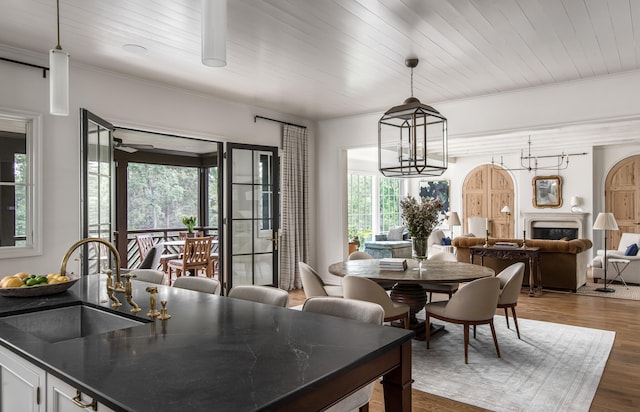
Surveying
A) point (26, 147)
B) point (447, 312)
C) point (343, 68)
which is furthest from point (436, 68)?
point (26, 147)

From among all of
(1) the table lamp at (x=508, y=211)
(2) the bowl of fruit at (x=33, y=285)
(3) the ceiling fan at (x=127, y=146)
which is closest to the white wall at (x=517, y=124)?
(1) the table lamp at (x=508, y=211)

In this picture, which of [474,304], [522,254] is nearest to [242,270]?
[474,304]

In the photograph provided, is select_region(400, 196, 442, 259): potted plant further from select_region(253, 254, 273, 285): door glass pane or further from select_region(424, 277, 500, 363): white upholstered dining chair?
select_region(253, 254, 273, 285): door glass pane

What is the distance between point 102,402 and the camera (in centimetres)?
108

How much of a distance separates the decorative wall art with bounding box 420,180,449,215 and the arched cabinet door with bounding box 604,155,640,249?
3.91m

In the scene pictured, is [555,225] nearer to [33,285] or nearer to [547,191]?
[547,191]

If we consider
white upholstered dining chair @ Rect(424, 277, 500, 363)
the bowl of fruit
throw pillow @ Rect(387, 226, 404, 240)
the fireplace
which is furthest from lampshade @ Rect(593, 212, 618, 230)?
the bowl of fruit

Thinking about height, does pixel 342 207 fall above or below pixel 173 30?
below

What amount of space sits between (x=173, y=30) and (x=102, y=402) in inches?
120

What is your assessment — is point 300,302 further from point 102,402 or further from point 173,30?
point 102,402

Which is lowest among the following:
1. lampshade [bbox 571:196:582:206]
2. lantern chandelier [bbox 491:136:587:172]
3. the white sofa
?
the white sofa

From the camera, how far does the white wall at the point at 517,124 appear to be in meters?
4.75

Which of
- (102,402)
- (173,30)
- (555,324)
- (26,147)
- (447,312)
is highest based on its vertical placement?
(173,30)

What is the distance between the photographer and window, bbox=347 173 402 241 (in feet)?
36.9
